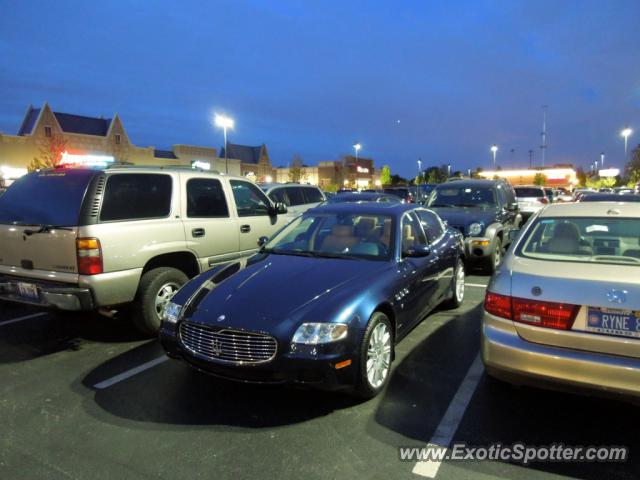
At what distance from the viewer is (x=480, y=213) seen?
8836mm

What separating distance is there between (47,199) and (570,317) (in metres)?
5.02

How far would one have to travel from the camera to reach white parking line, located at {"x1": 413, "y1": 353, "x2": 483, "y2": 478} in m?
2.75

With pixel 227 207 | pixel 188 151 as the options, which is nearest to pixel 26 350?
pixel 227 207

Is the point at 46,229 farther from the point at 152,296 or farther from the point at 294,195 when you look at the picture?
the point at 294,195

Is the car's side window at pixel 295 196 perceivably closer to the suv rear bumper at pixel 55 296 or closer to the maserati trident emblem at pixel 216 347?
the suv rear bumper at pixel 55 296

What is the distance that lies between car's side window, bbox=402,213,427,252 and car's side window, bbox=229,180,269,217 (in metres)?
2.68

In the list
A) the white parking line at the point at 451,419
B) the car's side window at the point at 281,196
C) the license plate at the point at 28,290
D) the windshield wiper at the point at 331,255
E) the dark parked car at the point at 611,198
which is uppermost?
the car's side window at the point at 281,196

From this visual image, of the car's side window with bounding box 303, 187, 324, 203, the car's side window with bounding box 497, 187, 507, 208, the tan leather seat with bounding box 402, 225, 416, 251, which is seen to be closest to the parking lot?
the tan leather seat with bounding box 402, 225, 416, 251

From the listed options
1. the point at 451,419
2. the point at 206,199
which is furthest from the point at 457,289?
the point at 206,199

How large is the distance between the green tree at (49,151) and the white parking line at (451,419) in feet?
154

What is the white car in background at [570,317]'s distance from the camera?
8.85 feet

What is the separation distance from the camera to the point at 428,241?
5297mm

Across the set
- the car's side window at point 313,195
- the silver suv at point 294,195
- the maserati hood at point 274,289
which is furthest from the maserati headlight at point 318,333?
the car's side window at point 313,195

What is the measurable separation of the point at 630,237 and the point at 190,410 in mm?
3827
